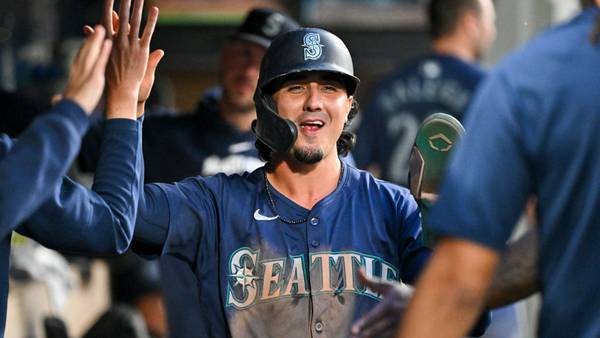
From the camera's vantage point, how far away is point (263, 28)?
300 inches

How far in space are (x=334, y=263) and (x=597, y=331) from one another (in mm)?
1601

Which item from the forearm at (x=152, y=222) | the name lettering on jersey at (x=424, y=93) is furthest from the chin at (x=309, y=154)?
the name lettering on jersey at (x=424, y=93)

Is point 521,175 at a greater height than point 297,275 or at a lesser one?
greater

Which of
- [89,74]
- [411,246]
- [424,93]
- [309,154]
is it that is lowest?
[424,93]

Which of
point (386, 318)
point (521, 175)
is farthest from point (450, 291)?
point (386, 318)

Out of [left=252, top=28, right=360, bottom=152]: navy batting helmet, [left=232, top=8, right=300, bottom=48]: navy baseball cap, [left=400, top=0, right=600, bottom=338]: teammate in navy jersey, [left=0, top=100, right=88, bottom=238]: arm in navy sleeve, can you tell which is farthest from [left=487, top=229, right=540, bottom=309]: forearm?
[left=232, top=8, right=300, bottom=48]: navy baseball cap

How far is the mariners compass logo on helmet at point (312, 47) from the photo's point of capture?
16.8 ft

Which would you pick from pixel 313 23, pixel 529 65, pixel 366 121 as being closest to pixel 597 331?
pixel 529 65

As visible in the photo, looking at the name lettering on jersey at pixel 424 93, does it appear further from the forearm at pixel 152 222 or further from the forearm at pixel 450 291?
the forearm at pixel 450 291

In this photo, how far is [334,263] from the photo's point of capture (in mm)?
4922

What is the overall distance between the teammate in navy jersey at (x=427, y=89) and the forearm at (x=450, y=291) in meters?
5.07

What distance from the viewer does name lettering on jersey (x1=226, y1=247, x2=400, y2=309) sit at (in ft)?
16.0

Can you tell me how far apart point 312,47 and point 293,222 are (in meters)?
0.65

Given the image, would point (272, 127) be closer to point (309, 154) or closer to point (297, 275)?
point (309, 154)
